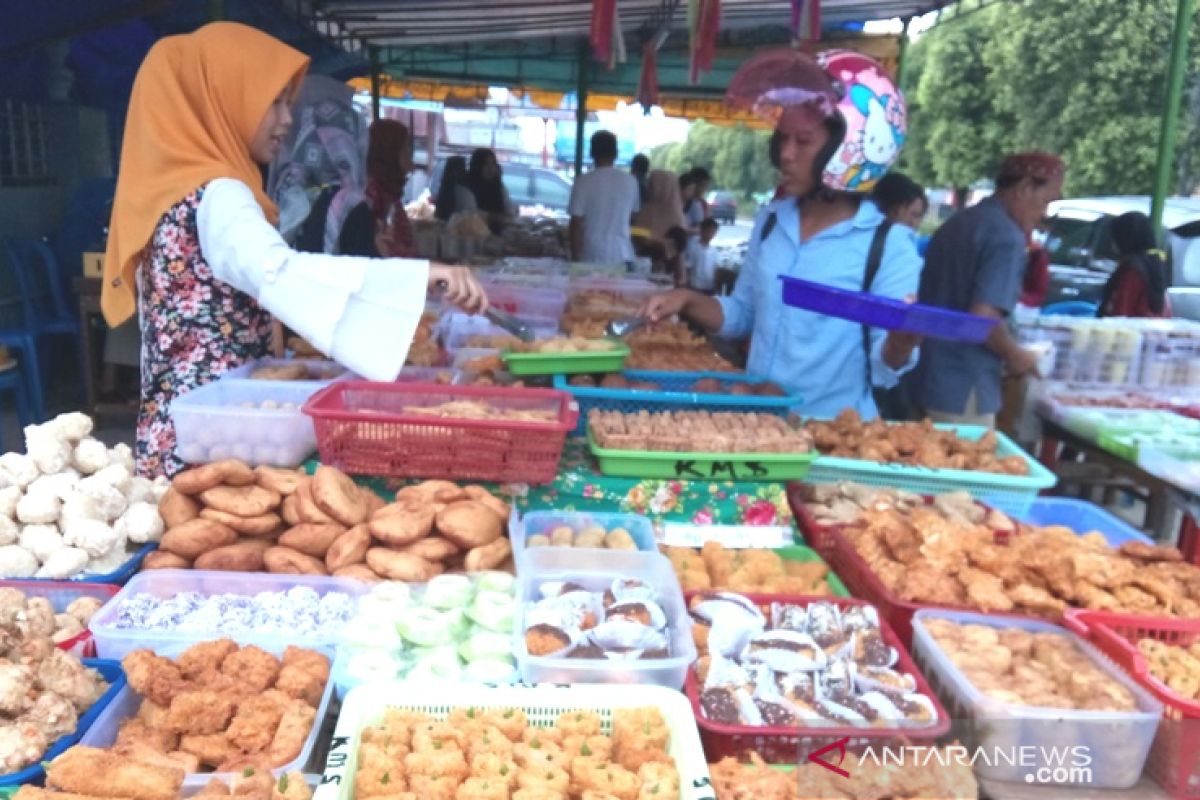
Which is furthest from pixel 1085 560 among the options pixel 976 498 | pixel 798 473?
pixel 798 473

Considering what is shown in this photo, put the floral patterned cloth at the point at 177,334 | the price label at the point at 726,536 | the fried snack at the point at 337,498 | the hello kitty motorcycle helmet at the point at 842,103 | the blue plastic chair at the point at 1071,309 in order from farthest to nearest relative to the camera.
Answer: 1. the blue plastic chair at the point at 1071,309
2. the hello kitty motorcycle helmet at the point at 842,103
3. the floral patterned cloth at the point at 177,334
4. the price label at the point at 726,536
5. the fried snack at the point at 337,498

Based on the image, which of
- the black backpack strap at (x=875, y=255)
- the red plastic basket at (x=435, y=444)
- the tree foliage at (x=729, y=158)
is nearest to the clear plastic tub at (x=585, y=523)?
the red plastic basket at (x=435, y=444)

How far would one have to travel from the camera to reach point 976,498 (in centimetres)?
279

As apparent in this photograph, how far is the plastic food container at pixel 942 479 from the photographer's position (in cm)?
278

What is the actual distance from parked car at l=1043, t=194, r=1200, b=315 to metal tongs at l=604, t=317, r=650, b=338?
723 cm

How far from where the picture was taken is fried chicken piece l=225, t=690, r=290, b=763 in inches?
63.6

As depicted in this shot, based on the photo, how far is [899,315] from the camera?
279 centimetres

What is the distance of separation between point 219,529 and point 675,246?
8417mm

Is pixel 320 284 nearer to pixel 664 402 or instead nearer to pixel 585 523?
pixel 585 523

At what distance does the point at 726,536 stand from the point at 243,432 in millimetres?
1394

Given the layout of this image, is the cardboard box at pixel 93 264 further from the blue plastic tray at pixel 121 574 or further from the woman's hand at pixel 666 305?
the blue plastic tray at pixel 121 574

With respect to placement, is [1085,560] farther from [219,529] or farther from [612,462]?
[219,529]

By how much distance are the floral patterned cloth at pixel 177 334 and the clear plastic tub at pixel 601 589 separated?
52.4 inches

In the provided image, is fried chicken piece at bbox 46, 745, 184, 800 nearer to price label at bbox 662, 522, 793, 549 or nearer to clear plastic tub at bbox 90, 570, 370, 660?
clear plastic tub at bbox 90, 570, 370, 660
